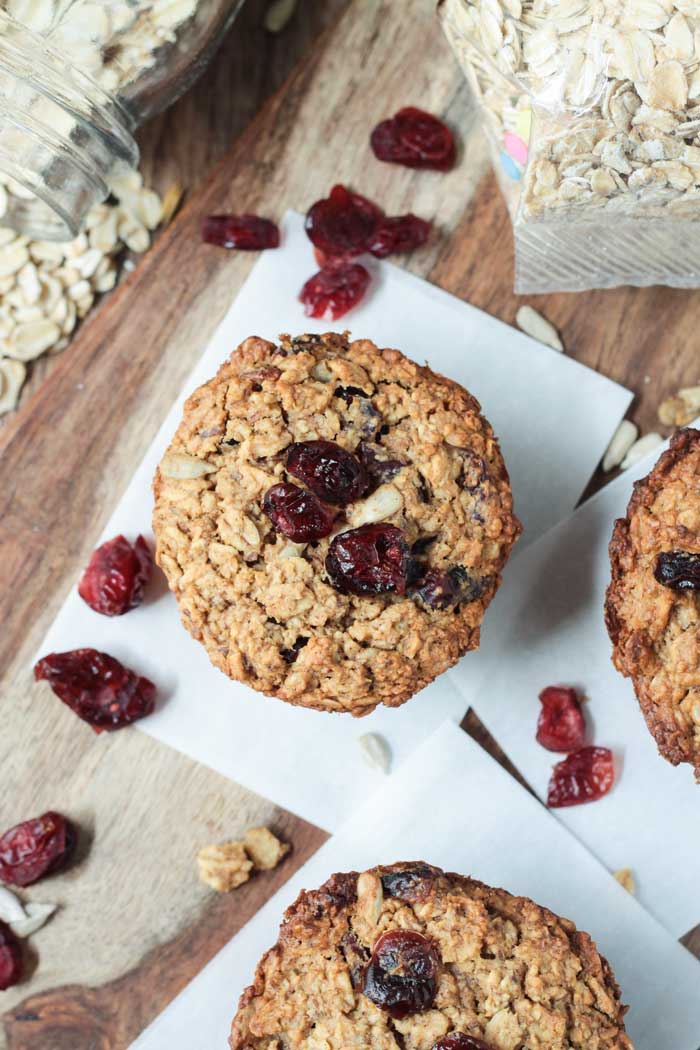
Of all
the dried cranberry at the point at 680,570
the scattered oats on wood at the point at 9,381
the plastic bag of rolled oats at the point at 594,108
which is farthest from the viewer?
the scattered oats on wood at the point at 9,381

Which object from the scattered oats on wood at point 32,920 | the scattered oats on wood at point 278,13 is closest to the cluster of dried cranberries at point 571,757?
the scattered oats on wood at point 32,920

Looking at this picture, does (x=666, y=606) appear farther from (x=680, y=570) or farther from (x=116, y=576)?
(x=116, y=576)

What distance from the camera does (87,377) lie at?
8.95 feet

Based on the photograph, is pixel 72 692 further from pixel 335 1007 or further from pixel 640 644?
pixel 640 644

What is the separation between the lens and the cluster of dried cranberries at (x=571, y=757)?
2590mm

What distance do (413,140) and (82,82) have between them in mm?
723

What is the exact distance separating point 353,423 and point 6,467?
0.92m

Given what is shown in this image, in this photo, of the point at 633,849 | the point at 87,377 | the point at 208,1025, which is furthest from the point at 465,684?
the point at 87,377

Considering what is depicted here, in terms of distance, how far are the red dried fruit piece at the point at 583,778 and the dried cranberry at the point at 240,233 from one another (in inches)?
51.7

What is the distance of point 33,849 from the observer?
2611 millimetres

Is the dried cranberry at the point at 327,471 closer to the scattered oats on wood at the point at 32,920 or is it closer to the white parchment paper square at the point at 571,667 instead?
the white parchment paper square at the point at 571,667

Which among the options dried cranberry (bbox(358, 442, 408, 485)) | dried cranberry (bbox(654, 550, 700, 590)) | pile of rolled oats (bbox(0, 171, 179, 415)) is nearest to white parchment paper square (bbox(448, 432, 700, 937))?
dried cranberry (bbox(654, 550, 700, 590))

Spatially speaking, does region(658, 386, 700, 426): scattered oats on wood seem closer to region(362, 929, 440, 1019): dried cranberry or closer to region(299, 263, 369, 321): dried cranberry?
region(299, 263, 369, 321): dried cranberry

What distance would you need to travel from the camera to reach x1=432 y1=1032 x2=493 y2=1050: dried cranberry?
2072 millimetres
